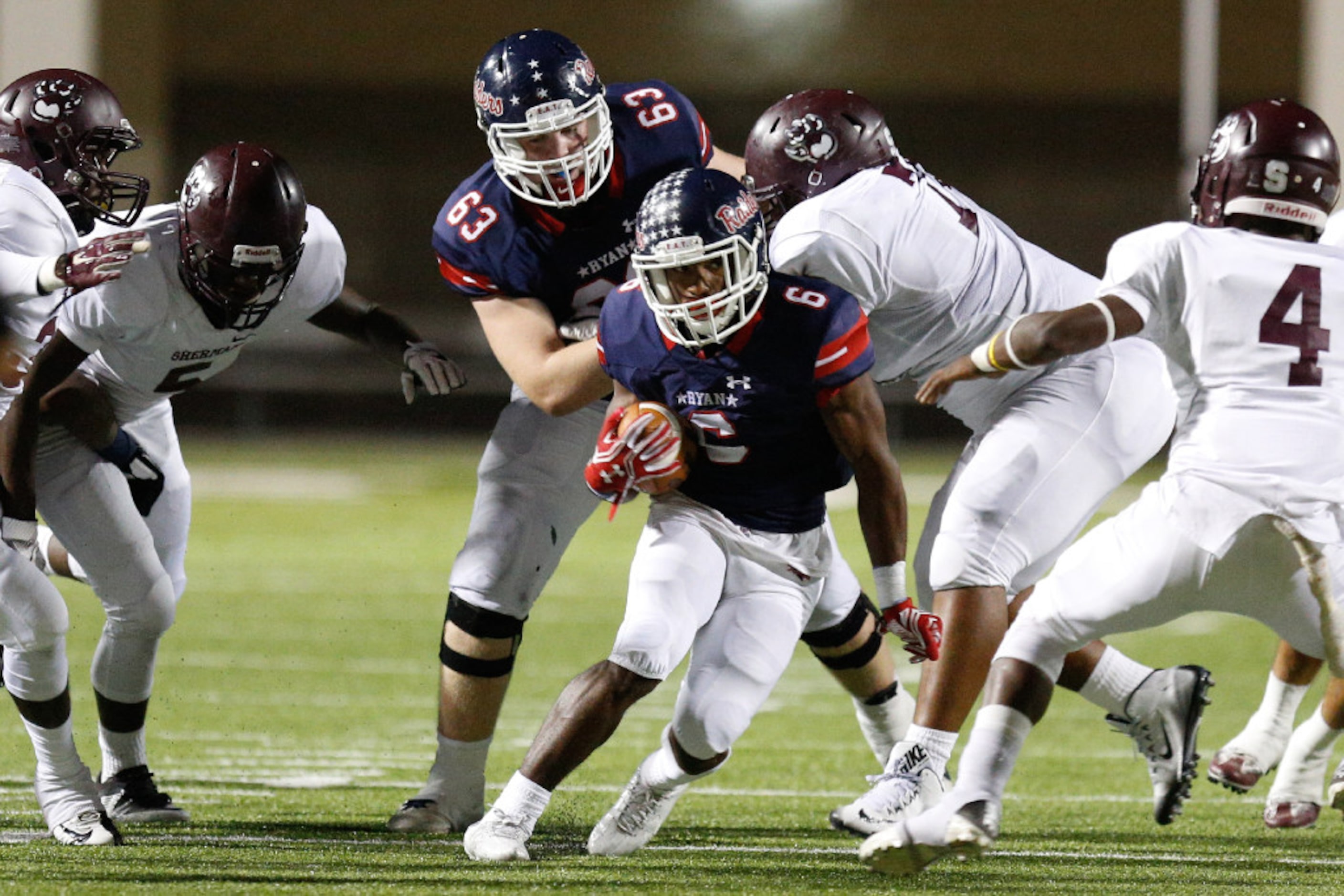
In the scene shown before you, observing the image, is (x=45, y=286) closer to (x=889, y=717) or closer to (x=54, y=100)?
(x=54, y=100)

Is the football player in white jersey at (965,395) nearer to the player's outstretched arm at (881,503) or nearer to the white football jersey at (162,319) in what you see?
the player's outstretched arm at (881,503)

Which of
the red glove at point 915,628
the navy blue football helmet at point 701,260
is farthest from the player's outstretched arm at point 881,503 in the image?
the navy blue football helmet at point 701,260

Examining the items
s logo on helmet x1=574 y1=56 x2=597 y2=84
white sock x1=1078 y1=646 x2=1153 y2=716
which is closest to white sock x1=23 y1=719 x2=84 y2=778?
s logo on helmet x1=574 y1=56 x2=597 y2=84

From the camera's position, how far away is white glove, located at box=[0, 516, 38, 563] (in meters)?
3.48

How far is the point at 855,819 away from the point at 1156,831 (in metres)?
0.71

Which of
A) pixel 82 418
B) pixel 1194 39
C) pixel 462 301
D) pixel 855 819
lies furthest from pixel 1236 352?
pixel 462 301

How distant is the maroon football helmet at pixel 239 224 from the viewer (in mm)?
3506

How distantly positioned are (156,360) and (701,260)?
4.28ft

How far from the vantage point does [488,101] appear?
12.1ft

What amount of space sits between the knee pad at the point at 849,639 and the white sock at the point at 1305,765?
900 millimetres

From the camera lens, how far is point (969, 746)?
3.05 meters

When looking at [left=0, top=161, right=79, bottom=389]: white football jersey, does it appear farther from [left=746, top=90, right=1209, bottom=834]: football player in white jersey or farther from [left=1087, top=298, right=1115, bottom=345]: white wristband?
[left=1087, top=298, right=1115, bottom=345]: white wristband

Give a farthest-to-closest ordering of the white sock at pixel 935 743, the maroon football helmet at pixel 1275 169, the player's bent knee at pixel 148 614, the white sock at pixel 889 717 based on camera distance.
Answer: the white sock at pixel 889 717 → the player's bent knee at pixel 148 614 → the white sock at pixel 935 743 → the maroon football helmet at pixel 1275 169

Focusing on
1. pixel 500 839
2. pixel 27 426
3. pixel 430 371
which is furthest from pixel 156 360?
pixel 500 839
